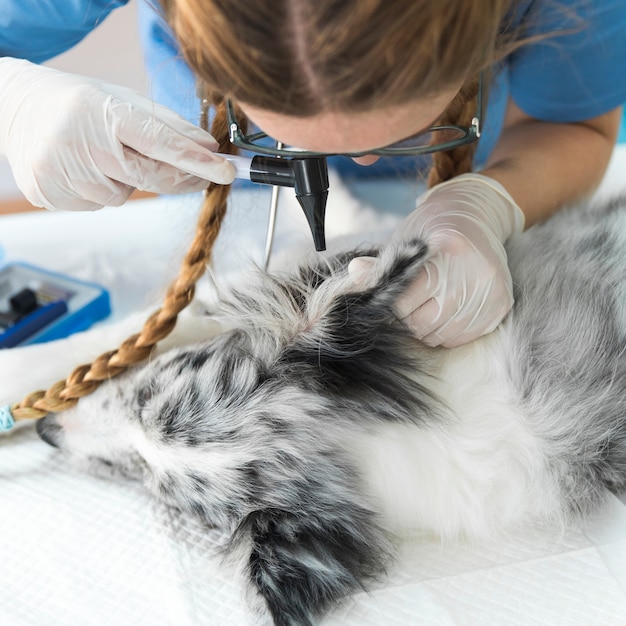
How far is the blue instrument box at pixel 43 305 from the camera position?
135 cm

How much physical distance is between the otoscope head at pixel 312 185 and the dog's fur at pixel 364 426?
9 cm

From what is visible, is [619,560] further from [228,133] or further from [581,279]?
[228,133]

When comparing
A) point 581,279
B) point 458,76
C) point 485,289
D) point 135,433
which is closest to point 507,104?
point 581,279

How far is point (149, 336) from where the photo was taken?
1.05 meters

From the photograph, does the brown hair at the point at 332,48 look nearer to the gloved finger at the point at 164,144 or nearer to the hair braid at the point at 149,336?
the gloved finger at the point at 164,144

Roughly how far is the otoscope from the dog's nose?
1.71 feet

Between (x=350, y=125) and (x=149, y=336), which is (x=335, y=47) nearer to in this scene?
(x=350, y=125)

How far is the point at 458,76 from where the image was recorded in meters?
0.67

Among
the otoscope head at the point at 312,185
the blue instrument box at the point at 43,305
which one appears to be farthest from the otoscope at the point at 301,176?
the blue instrument box at the point at 43,305

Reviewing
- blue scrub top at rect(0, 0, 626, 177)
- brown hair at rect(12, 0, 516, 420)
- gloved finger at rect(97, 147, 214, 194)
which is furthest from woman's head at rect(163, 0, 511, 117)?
blue scrub top at rect(0, 0, 626, 177)

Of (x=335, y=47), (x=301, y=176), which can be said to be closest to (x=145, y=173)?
(x=301, y=176)

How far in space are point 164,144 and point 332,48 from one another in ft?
1.35

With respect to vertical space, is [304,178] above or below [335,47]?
below

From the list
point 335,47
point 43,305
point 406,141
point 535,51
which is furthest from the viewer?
point 43,305
